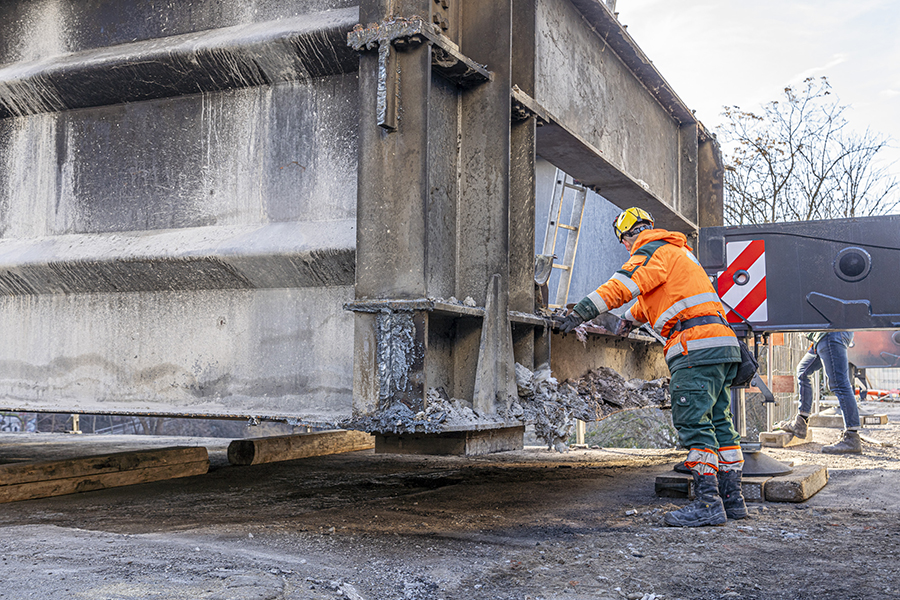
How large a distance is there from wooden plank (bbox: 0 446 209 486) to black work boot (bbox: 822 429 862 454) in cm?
576

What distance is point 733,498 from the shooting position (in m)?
4.03

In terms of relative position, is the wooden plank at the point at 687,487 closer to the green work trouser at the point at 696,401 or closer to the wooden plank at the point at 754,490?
the wooden plank at the point at 754,490

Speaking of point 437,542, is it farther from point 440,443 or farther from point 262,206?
point 262,206

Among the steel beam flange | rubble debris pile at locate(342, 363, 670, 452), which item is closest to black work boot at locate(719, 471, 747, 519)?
rubble debris pile at locate(342, 363, 670, 452)

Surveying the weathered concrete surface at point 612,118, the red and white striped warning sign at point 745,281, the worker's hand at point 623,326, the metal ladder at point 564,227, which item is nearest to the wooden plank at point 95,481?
the worker's hand at point 623,326

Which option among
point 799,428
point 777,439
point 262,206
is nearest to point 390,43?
point 262,206

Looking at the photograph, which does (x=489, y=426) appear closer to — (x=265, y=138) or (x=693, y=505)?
(x=693, y=505)

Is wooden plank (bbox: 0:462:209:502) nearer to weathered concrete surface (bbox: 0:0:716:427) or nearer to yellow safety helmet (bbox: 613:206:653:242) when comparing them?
weathered concrete surface (bbox: 0:0:716:427)

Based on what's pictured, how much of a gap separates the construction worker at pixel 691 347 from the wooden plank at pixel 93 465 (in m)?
3.23

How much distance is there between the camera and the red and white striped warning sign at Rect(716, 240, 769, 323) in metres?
5.05

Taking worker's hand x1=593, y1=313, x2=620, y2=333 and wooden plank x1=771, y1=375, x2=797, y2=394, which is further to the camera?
wooden plank x1=771, y1=375, x2=797, y2=394

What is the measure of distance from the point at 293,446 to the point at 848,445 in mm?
5212

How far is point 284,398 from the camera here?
138 inches

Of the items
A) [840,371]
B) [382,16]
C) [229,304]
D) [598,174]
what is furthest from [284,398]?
[840,371]
